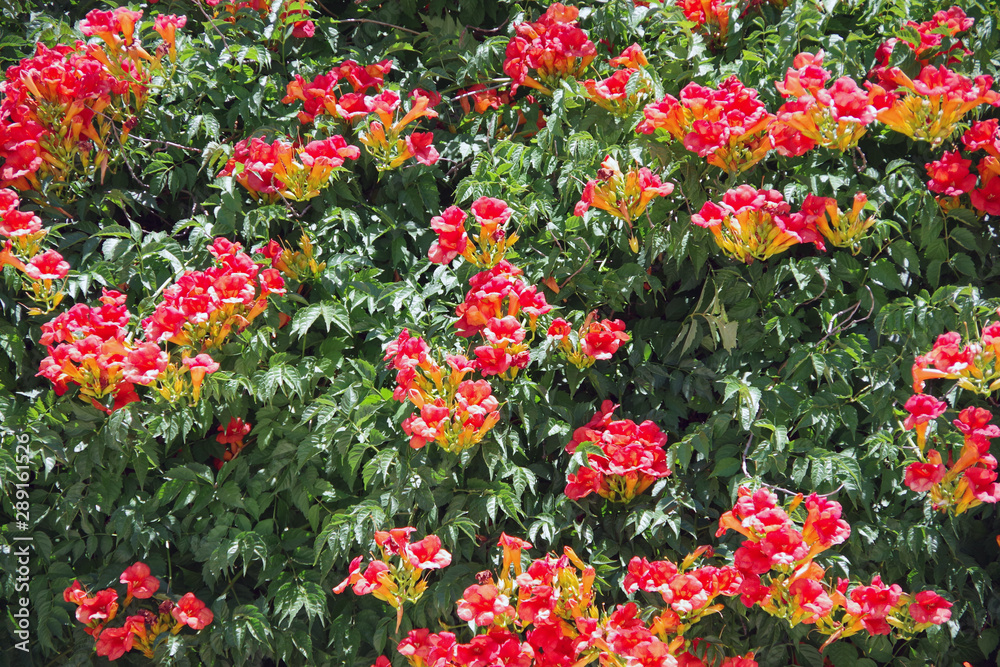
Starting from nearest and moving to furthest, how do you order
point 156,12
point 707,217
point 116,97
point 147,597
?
point 707,217, point 147,597, point 116,97, point 156,12

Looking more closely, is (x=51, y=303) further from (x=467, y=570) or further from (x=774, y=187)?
(x=774, y=187)

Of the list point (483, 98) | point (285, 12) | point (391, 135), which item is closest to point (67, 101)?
point (285, 12)

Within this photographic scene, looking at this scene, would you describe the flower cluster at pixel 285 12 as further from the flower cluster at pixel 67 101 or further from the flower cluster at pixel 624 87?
the flower cluster at pixel 624 87

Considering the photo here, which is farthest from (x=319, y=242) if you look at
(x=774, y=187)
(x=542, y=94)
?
(x=774, y=187)

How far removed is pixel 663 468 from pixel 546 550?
18.6 inches

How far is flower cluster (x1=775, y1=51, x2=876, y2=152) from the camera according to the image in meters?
2.38

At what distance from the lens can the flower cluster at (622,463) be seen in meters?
2.36

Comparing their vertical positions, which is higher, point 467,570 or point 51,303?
point 51,303

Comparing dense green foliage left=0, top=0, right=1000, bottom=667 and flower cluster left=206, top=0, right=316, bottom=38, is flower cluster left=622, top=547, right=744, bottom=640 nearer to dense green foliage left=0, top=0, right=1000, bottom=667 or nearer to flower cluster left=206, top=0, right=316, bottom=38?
dense green foliage left=0, top=0, right=1000, bottom=667

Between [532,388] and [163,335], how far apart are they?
1091 millimetres

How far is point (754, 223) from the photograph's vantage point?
2.36m

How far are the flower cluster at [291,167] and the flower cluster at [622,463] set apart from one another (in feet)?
3.87

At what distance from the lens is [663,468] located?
7.87 feet

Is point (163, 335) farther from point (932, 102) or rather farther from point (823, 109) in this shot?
point (932, 102)
